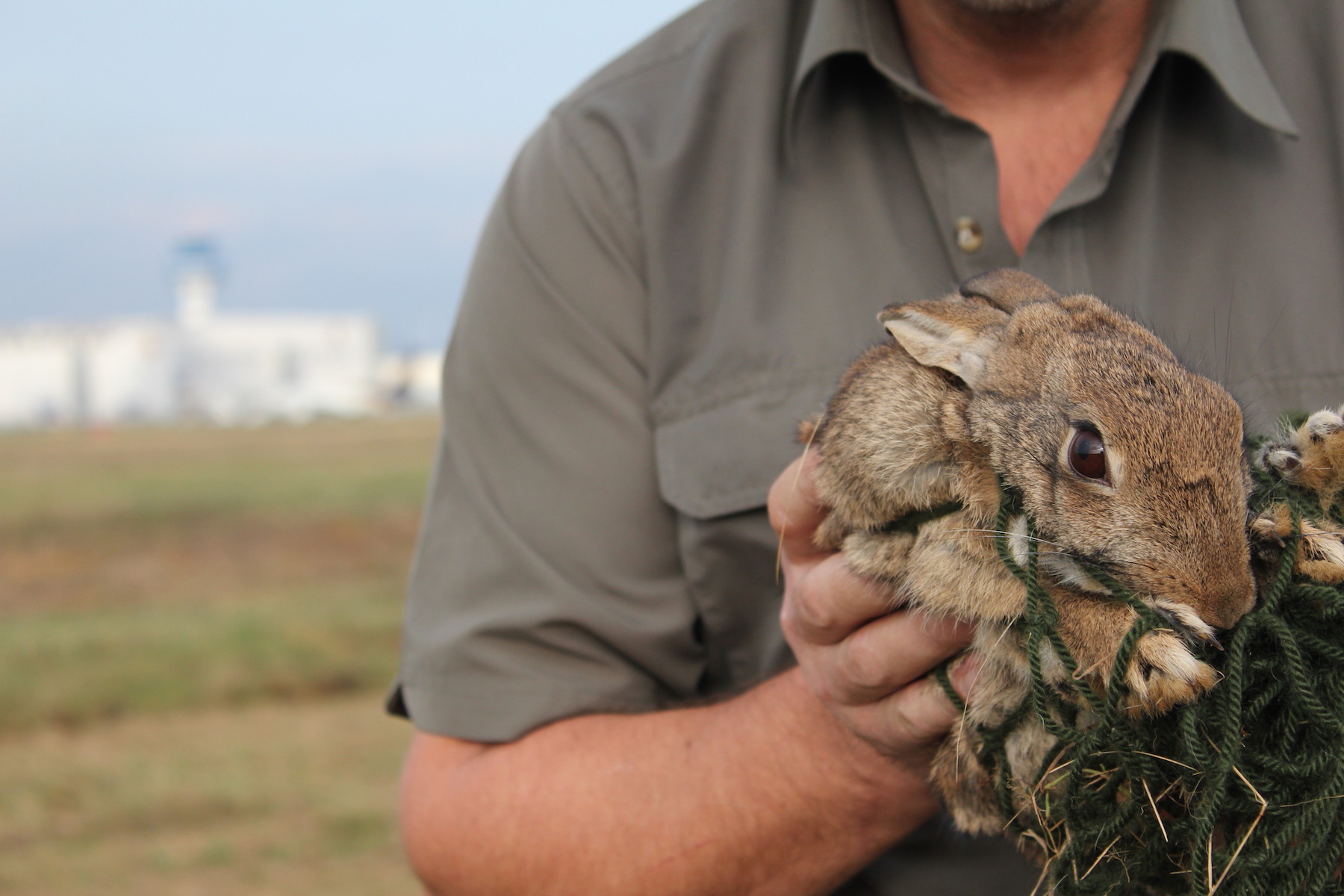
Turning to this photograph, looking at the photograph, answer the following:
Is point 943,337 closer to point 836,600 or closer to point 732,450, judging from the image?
point 836,600

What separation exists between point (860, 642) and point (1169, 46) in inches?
59.0

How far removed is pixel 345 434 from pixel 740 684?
155ft

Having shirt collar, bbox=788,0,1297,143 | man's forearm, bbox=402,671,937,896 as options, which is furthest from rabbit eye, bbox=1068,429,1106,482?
shirt collar, bbox=788,0,1297,143

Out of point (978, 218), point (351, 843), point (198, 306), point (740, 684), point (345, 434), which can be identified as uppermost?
point (978, 218)

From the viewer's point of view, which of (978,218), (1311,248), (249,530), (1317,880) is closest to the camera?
(1317,880)

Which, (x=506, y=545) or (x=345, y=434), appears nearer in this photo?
(x=506, y=545)

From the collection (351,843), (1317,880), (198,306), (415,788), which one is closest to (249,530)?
(351,843)

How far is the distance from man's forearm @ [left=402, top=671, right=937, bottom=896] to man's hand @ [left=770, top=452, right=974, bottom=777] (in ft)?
0.57

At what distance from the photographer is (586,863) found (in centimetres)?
253

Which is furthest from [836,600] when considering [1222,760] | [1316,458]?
[1316,458]

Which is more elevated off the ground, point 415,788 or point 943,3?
point 943,3

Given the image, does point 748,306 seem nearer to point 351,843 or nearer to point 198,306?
point 351,843

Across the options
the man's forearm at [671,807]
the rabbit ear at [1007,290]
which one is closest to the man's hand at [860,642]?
the man's forearm at [671,807]

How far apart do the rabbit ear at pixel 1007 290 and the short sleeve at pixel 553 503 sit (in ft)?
2.68
